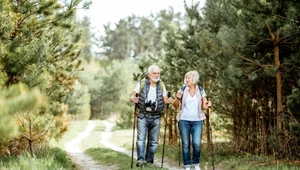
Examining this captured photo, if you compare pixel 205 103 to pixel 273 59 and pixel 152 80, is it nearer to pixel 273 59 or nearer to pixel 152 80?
pixel 152 80

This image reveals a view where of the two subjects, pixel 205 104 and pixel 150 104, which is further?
pixel 150 104

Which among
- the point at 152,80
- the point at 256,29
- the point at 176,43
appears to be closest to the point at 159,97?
the point at 152,80

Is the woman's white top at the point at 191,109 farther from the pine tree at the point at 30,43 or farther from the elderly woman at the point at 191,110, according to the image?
the pine tree at the point at 30,43

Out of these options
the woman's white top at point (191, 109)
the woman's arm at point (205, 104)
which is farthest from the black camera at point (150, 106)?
the woman's arm at point (205, 104)

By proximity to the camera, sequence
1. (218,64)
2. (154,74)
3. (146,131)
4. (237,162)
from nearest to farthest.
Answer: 1. (154,74)
2. (146,131)
3. (237,162)
4. (218,64)

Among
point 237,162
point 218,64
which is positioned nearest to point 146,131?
point 237,162

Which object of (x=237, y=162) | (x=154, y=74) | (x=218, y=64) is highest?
(x=218, y=64)

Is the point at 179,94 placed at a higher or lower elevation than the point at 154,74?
lower

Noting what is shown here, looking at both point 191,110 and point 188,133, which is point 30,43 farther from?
point 188,133

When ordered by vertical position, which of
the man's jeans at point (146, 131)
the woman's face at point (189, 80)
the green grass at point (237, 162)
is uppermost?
the woman's face at point (189, 80)

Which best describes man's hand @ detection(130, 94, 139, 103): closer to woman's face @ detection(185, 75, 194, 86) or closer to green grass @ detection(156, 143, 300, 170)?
woman's face @ detection(185, 75, 194, 86)

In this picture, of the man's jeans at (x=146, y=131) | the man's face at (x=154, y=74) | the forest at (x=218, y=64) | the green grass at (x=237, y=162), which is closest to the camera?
the forest at (x=218, y=64)

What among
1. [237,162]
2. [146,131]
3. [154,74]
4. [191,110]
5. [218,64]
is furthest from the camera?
[218,64]

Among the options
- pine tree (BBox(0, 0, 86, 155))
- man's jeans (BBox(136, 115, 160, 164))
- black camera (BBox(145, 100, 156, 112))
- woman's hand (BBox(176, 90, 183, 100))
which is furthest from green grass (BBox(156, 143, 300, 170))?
pine tree (BBox(0, 0, 86, 155))
